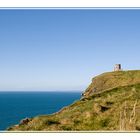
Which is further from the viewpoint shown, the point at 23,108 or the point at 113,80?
the point at 23,108

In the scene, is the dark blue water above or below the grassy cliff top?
below

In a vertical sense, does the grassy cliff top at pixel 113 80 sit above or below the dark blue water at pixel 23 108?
above

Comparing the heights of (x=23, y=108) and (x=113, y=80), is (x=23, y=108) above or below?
below

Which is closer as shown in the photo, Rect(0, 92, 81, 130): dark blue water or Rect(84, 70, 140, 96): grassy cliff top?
Rect(84, 70, 140, 96): grassy cliff top

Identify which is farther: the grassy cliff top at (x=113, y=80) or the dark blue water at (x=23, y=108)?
the dark blue water at (x=23, y=108)
